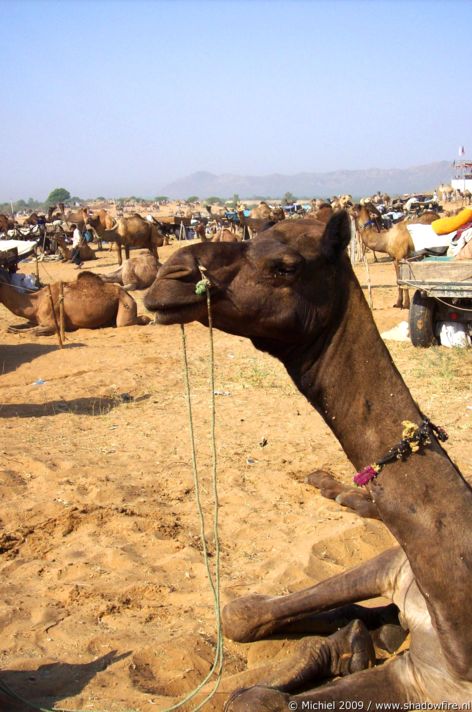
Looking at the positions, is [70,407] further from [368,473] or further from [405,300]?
[405,300]

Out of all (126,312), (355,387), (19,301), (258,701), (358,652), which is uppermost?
(355,387)

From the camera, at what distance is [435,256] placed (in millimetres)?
13188

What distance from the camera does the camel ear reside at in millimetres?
2697

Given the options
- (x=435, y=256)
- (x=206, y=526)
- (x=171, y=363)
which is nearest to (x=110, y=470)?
(x=206, y=526)

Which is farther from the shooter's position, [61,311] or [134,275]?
[134,275]

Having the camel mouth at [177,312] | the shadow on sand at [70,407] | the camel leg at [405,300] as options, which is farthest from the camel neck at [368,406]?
the camel leg at [405,300]

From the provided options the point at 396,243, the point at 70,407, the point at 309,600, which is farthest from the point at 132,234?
the point at 309,600

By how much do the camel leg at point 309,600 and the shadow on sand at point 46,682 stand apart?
2.01ft

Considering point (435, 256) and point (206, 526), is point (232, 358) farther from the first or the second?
point (206, 526)

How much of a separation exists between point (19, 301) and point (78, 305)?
129 centimetres

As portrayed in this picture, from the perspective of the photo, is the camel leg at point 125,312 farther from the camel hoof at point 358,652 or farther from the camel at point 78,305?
the camel hoof at point 358,652

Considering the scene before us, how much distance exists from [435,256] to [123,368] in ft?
19.1

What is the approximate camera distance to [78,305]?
14477 millimetres

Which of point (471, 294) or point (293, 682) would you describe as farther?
point (471, 294)
